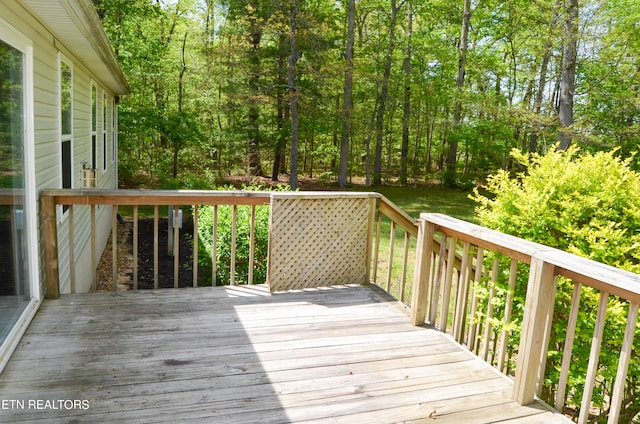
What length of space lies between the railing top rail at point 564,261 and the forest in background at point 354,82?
8529 mm

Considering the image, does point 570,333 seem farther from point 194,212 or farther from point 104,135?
point 104,135

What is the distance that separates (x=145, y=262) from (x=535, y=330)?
23.2ft

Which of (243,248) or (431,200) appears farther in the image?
(431,200)

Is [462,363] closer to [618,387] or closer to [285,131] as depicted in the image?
[618,387]

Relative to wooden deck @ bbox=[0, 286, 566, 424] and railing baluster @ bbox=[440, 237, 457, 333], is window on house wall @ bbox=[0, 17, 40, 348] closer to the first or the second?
wooden deck @ bbox=[0, 286, 566, 424]

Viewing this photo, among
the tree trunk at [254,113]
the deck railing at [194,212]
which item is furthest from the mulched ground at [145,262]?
the tree trunk at [254,113]

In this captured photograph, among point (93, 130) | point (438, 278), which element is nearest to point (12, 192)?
point (438, 278)

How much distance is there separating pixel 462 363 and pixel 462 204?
13.4m

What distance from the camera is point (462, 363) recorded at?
10.7 feet

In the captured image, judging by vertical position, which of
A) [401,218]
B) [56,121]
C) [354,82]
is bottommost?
[401,218]

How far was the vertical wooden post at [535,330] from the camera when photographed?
264 cm

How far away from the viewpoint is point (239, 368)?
3016 millimetres

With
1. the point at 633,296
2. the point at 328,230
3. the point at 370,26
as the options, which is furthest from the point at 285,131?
the point at 633,296

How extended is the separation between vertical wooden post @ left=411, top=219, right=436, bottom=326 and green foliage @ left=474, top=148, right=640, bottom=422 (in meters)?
0.51
